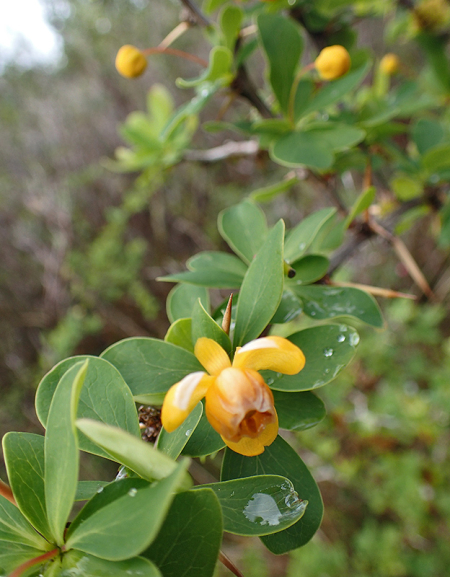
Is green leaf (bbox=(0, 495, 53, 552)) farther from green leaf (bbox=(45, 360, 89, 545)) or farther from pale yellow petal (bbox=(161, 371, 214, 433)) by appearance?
pale yellow petal (bbox=(161, 371, 214, 433))

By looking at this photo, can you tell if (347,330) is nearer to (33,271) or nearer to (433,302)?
(433,302)

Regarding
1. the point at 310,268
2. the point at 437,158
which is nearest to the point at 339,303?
the point at 310,268

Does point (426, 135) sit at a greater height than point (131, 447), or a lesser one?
lesser

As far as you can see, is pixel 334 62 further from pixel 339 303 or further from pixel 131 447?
pixel 131 447

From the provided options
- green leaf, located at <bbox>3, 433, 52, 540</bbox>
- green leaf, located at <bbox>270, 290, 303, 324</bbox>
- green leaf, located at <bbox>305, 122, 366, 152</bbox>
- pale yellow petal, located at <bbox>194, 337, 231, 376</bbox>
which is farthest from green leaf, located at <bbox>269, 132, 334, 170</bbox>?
green leaf, located at <bbox>3, 433, 52, 540</bbox>

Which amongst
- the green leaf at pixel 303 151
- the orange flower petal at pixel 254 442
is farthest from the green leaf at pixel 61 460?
the green leaf at pixel 303 151

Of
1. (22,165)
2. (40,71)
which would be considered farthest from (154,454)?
(40,71)
